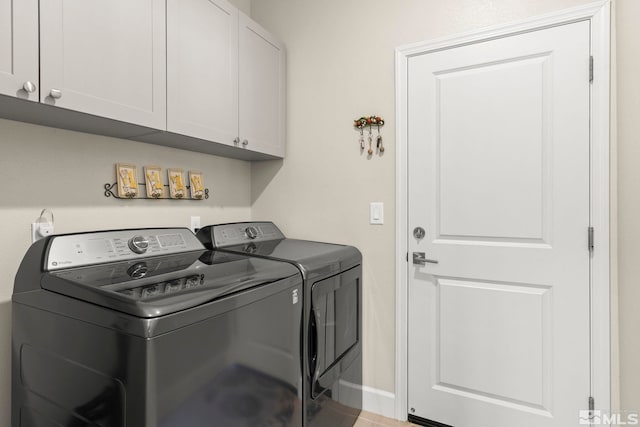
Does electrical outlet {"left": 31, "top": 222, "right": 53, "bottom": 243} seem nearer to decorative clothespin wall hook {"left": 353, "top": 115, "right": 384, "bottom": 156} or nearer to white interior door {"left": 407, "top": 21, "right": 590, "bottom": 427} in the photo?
decorative clothespin wall hook {"left": 353, "top": 115, "right": 384, "bottom": 156}

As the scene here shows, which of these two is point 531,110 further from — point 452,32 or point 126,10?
point 126,10

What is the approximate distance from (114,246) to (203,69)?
2.97 feet

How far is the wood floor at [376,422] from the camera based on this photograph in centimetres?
188

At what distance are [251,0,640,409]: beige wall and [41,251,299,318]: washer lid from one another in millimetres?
762

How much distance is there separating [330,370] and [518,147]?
55.9 inches

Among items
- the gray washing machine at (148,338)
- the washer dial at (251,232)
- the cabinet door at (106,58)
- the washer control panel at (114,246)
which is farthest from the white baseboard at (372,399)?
the cabinet door at (106,58)

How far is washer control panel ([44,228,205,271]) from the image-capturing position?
3.92ft

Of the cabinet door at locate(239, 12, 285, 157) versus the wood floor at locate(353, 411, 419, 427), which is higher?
the cabinet door at locate(239, 12, 285, 157)

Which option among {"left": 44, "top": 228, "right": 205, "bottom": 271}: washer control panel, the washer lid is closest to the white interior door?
the washer lid

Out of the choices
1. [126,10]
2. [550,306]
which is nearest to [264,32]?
[126,10]

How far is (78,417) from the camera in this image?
97 centimetres

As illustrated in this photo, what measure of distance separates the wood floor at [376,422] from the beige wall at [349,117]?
16cm

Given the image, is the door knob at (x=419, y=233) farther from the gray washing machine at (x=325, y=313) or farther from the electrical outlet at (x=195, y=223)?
the electrical outlet at (x=195, y=223)
